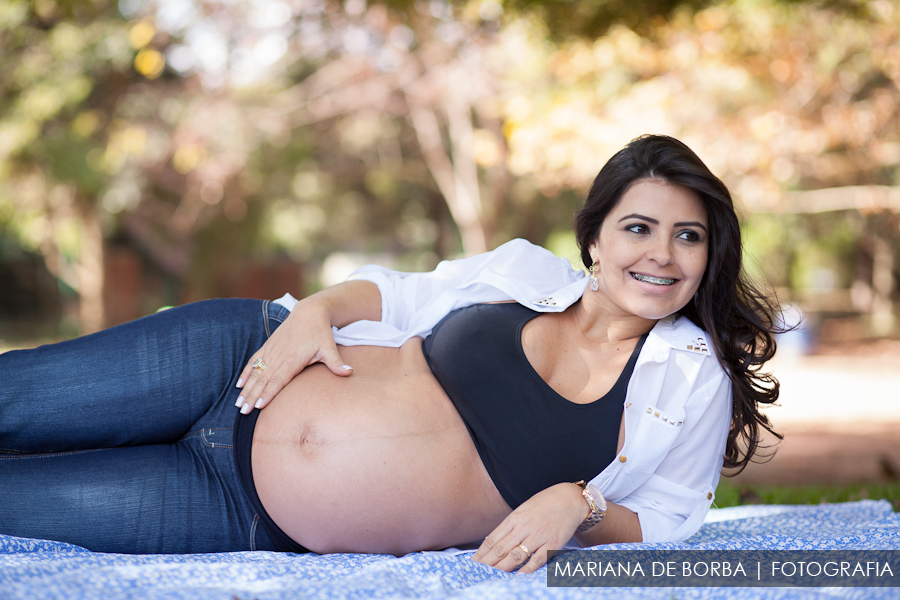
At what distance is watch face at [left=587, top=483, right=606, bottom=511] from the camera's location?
1.92 meters

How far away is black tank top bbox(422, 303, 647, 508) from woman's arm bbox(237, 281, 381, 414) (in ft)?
1.17

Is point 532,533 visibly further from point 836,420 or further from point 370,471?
point 836,420

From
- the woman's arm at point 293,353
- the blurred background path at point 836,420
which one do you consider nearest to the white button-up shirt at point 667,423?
the woman's arm at point 293,353

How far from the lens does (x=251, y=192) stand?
43.7 ft

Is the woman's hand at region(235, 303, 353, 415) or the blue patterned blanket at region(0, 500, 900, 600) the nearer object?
the blue patterned blanket at region(0, 500, 900, 600)

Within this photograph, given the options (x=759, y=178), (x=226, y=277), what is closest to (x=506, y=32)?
(x=759, y=178)

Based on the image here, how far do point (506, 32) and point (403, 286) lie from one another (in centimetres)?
547

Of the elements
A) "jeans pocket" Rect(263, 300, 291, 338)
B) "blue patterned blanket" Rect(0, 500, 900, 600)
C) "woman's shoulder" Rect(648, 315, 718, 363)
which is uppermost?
"jeans pocket" Rect(263, 300, 291, 338)

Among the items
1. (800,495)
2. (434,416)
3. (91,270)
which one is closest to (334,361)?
(434,416)

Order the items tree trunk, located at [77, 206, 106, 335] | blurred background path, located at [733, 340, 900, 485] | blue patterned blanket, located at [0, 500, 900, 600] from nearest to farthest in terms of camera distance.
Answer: blue patterned blanket, located at [0, 500, 900, 600] < blurred background path, located at [733, 340, 900, 485] < tree trunk, located at [77, 206, 106, 335]

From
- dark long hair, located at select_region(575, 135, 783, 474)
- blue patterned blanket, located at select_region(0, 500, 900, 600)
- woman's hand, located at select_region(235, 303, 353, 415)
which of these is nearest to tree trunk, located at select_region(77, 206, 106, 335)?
woman's hand, located at select_region(235, 303, 353, 415)

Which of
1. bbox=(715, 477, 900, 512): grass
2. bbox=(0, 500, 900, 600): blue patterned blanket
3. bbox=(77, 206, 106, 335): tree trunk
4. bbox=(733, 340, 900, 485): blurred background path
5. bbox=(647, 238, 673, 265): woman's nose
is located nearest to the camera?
bbox=(0, 500, 900, 600): blue patterned blanket

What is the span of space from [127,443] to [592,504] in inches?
52.2

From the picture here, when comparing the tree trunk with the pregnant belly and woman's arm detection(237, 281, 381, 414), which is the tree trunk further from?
the pregnant belly
